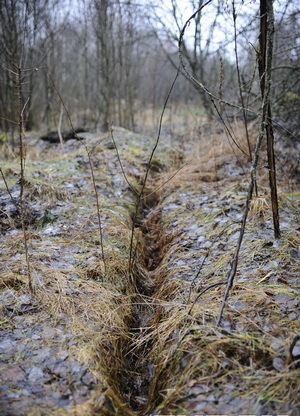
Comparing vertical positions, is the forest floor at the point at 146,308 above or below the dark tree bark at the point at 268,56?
below

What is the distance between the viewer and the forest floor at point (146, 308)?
161cm

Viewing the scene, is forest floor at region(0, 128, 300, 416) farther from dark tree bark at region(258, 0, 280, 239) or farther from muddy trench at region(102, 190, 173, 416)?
dark tree bark at region(258, 0, 280, 239)

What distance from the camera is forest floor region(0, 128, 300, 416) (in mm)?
1613

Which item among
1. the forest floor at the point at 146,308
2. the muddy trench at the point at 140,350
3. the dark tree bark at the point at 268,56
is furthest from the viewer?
the dark tree bark at the point at 268,56

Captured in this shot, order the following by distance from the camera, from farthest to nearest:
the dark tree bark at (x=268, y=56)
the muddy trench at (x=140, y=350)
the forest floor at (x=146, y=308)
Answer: the dark tree bark at (x=268, y=56) < the muddy trench at (x=140, y=350) < the forest floor at (x=146, y=308)

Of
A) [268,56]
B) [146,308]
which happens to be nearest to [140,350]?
[146,308]

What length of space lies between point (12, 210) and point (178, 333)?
223 centimetres

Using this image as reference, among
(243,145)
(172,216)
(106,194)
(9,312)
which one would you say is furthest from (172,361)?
(243,145)

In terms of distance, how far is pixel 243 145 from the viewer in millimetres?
5203

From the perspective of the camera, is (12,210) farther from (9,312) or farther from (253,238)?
(253,238)

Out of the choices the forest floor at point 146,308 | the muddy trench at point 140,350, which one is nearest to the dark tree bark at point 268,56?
the forest floor at point 146,308

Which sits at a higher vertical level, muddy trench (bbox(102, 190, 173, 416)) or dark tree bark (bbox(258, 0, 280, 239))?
dark tree bark (bbox(258, 0, 280, 239))

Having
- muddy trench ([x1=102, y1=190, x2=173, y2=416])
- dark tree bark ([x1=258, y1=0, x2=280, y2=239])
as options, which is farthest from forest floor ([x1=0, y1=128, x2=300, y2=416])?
dark tree bark ([x1=258, y1=0, x2=280, y2=239])

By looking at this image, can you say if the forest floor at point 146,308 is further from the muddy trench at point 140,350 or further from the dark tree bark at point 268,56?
the dark tree bark at point 268,56
